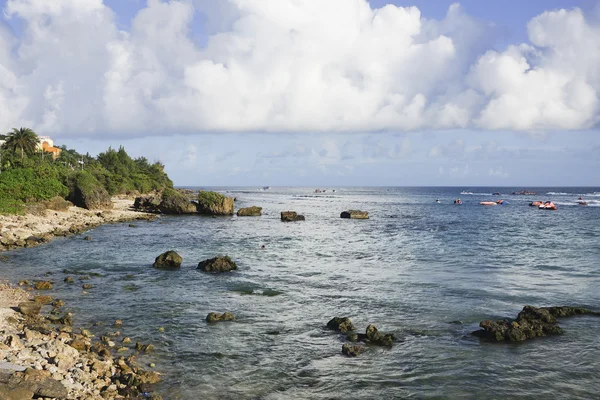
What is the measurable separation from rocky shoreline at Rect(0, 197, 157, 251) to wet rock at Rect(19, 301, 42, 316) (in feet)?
65.7

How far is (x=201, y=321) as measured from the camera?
2191 cm

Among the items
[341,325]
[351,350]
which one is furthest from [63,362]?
[341,325]

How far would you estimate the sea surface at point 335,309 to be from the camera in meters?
15.6

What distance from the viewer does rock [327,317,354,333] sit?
67.6 ft

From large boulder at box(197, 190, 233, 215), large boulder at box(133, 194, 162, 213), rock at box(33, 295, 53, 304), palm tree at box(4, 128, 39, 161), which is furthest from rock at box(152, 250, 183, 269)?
palm tree at box(4, 128, 39, 161)

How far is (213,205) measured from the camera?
3410 inches

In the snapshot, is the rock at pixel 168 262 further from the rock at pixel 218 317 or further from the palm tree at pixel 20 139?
the palm tree at pixel 20 139

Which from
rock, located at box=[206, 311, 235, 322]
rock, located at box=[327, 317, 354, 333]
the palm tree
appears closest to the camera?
rock, located at box=[327, 317, 354, 333]

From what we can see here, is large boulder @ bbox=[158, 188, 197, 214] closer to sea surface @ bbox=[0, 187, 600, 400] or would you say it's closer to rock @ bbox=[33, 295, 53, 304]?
sea surface @ bbox=[0, 187, 600, 400]

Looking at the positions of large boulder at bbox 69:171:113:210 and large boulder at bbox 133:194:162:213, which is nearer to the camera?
large boulder at bbox 69:171:113:210

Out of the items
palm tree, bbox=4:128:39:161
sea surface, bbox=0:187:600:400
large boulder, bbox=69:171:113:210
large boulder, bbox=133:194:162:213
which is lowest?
sea surface, bbox=0:187:600:400

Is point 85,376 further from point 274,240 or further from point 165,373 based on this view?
point 274,240

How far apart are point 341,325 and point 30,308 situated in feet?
46.0

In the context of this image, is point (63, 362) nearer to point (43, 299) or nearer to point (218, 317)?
point (218, 317)
